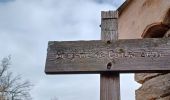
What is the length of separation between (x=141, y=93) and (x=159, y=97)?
0.29 metres

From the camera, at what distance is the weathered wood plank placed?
2299 mm

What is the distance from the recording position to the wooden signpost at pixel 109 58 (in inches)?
90.1

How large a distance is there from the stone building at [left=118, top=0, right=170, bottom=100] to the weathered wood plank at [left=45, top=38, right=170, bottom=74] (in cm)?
90

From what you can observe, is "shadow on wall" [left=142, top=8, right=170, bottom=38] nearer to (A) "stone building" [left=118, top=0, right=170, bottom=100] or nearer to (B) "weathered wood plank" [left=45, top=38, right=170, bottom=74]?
(A) "stone building" [left=118, top=0, right=170, bottom=100]

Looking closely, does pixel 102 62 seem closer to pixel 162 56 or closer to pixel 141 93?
pixel 162 56

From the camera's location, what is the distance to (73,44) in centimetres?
243

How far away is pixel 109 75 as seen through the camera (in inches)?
90.8

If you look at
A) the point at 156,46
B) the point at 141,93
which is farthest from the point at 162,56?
the point at 141,93

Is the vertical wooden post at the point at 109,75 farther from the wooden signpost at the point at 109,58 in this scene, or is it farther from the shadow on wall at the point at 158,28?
the shadow on wall at the point at 158,28

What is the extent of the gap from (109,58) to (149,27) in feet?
4.15

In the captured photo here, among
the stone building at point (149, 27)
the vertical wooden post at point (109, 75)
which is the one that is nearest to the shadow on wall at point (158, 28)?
the stone building at point (149, 27)

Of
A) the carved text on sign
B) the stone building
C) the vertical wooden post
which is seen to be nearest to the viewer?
the vertical wooden post

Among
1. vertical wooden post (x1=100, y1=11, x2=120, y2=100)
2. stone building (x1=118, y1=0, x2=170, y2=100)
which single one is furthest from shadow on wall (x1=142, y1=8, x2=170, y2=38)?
vertical wooden post (x1=100, y1=11, x2=120, y2=100)

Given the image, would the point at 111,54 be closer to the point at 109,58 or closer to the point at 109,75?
the point at 109,58
